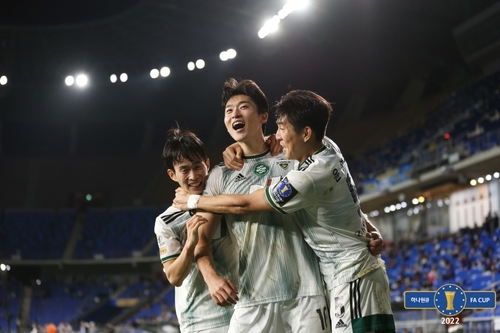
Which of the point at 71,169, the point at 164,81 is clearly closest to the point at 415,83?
the point at 164,81

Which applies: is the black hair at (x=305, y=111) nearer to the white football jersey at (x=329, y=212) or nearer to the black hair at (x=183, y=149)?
the white football jersey at (x=329, y=212)

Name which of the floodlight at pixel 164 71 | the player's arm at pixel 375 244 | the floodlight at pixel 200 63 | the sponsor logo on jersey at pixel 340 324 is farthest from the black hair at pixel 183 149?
the floodlight at pixel 164 71

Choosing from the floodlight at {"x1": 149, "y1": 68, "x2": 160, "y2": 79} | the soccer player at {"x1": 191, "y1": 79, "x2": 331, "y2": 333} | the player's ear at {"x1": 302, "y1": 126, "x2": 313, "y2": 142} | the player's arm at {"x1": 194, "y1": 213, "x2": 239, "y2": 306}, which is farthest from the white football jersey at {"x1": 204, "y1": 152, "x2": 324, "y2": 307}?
the floodlight at {"x1": 149, "y1": 68, "x2": 160, "y2": 79}

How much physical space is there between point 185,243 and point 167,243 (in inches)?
6.2

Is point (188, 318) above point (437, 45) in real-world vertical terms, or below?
below

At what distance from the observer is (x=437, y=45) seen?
25422mm

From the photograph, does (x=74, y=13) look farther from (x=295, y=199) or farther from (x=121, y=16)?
(x=295, y=199)

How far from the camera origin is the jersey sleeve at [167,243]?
13.1 feet

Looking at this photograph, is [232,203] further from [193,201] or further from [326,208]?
[326,208]

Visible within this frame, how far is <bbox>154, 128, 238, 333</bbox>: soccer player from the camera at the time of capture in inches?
155

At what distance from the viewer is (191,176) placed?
13.1 feet

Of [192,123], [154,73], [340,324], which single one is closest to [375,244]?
[340,324]

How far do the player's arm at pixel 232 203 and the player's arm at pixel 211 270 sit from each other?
90mm

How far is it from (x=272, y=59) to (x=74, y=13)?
796 cm
